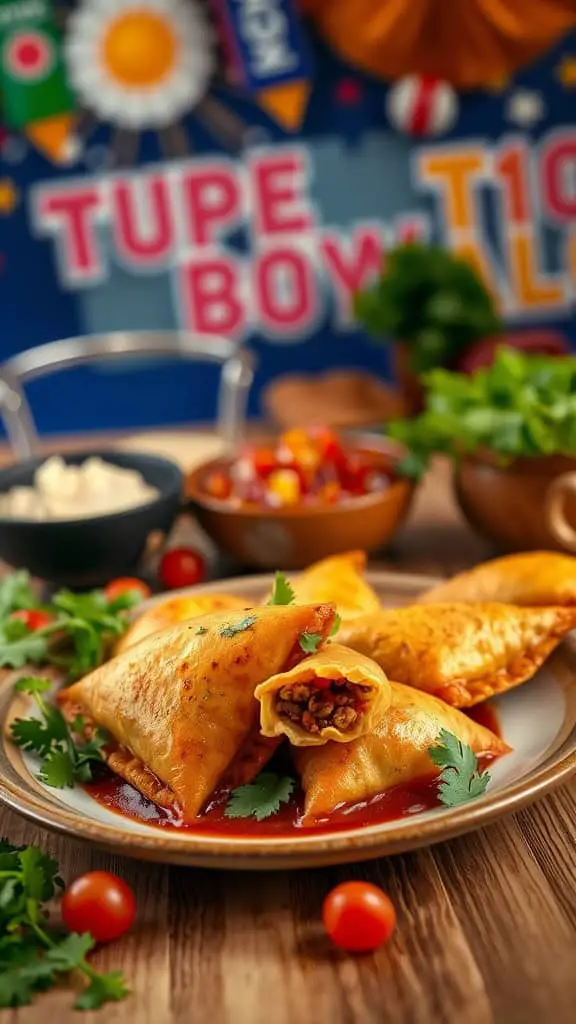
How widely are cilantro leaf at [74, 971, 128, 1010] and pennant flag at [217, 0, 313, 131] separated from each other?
14.8ft

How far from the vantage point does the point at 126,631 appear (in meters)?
2.00

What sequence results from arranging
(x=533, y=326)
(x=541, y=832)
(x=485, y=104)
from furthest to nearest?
(x=533, y=326) → (x=485, y=104) → (x=541, y=832)

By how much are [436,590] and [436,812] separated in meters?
0.64

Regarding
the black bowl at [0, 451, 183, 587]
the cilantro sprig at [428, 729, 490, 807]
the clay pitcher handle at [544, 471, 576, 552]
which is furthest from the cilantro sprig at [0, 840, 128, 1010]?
the clay pitcher handle at [544, 471, 576, 552]

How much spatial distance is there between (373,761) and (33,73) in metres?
4.46

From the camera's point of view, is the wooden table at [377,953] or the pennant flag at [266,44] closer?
the wooden table at [377,953]

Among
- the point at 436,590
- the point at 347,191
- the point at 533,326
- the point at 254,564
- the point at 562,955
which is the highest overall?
the point at 562,955

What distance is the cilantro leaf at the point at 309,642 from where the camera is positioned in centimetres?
147

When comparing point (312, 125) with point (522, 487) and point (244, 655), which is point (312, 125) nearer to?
point (522, 487)

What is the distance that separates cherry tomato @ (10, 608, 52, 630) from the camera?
2.13 m

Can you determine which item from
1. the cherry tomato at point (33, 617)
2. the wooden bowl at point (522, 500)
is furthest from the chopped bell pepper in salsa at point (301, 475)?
the cherry tomato at point (33, 617)

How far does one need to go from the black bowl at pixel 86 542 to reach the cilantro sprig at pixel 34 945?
110 centimetres

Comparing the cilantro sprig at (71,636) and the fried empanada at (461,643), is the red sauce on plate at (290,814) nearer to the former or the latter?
the fried empanada at (461,643)

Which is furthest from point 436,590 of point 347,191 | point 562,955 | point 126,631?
point 347,191
